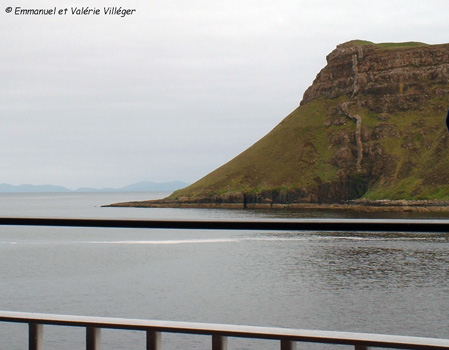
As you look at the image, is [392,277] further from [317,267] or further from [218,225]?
[218,225]

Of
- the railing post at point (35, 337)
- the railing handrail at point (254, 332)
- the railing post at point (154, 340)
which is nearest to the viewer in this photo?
the railing handrail at point (254, 332)

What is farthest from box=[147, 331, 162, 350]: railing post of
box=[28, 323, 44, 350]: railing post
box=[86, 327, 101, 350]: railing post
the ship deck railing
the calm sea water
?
the calm sea water

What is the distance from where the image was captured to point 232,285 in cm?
9081

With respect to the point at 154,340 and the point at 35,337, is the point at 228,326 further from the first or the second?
the point at 35,337

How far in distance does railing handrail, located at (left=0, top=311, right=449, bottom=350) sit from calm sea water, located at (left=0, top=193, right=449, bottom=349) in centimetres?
3520

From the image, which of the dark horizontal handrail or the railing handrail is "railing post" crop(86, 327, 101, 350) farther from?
the dark horizontal handrail

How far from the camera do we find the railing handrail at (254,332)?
1867 mm

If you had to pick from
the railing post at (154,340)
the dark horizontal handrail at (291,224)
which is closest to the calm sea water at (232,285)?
the dark horizontal handrail at (291,224)

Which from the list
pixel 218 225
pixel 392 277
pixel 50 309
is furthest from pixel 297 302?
pixel 218 225

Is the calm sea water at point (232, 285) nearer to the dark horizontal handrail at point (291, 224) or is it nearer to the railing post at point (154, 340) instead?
the dark horizontal handrail at point (291, 224)

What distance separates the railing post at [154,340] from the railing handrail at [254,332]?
3 centimetres

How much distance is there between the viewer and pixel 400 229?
92.6 inches

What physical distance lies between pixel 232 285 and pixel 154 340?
9011 centimetres

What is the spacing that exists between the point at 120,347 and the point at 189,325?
50.2m
